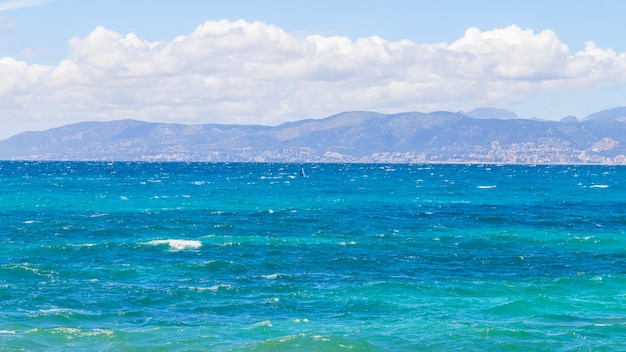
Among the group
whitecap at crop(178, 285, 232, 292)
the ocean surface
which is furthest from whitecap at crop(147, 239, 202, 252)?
whitecap at crop(178, 285, 232, 292)

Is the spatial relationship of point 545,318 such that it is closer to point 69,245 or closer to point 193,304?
point 193,304

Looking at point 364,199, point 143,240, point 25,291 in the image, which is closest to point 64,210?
point 143,240

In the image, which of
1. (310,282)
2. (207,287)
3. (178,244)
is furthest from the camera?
(178,244)

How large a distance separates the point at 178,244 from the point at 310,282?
Answer: 22.0 metres

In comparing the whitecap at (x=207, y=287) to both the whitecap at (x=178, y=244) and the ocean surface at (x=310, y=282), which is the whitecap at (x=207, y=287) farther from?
the whitecap at (x=178, y=244)

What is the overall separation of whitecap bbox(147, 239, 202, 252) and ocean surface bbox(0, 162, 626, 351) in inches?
3.9

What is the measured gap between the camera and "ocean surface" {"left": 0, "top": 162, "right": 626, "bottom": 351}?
135 feet

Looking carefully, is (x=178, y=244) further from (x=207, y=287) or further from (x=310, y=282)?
(x=310, y=282)

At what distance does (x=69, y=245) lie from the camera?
7269cm

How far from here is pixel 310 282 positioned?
55.6 metres

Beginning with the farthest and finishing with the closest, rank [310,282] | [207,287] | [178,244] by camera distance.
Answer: [178,244], [310,282], [207,287]

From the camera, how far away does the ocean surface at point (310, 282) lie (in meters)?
41.2

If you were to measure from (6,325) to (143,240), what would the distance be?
34.8m

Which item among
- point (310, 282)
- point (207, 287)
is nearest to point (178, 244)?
point (207, 287)
